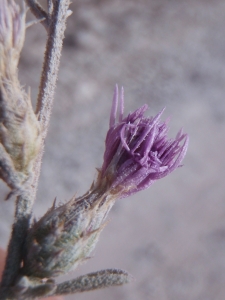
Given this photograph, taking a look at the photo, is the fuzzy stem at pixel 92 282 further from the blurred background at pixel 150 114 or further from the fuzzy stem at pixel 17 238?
the blurred background at pixel 150 114

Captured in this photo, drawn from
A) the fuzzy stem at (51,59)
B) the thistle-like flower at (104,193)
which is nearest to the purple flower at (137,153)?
the thistle-like flower at (104,193)

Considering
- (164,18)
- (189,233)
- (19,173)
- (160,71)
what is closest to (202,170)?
(189,233)

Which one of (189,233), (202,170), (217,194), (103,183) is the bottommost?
(103,183)

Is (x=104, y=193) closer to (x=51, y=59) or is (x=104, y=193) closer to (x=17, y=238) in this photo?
(x=17, y=238)

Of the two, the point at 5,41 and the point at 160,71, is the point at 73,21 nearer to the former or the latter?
the point at 160,71

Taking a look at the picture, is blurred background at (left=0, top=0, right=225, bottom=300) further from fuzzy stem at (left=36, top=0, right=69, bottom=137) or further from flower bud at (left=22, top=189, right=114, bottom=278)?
fuzzy stem at (left=36, top=0, right=69, bottom=137)

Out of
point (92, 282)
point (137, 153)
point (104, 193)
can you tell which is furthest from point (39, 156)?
point (92, 282)
